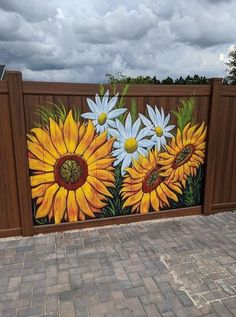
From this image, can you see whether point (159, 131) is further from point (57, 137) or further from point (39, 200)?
point (39, 200)

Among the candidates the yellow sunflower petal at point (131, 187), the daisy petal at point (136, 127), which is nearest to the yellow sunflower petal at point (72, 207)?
the yellow sunflower petal at point (131, 187)

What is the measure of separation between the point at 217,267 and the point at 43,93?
9.67 ft

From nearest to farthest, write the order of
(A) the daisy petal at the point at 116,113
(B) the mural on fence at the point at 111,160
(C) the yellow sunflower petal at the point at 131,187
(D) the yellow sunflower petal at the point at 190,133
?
(B) the mural on fence at the point at 111,160 < (A) the daisy petal at the point at 116,113 < (C) the yellow sunflower petal at the point at 131,187 < (D) the yellow sunflower petal at the point at 190,133

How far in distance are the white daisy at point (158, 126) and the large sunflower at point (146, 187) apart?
0.60 ft

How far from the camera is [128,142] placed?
13.5 feet

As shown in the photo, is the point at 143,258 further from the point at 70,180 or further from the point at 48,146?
the point at 48,146

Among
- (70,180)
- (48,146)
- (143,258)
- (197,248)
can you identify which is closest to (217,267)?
(197,248)

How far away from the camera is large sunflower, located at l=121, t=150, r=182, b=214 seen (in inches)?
168

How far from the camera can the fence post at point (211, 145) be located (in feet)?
14.1

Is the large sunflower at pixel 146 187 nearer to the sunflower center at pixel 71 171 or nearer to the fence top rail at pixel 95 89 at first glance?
the sunflower center at pixel 71 171

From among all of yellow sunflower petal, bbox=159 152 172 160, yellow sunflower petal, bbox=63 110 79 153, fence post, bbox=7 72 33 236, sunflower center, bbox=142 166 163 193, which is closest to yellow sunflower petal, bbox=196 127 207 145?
yellow sunflower petal, bbox=159 152 172 160

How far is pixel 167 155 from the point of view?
435 centimetres

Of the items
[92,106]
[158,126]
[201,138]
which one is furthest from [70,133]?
[201,138]

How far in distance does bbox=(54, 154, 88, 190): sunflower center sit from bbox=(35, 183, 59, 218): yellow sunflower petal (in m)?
0.12
